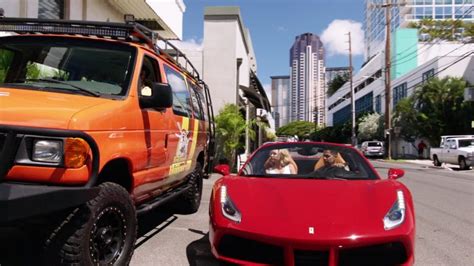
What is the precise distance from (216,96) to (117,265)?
54.4ft

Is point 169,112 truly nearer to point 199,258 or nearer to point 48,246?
point 199,258

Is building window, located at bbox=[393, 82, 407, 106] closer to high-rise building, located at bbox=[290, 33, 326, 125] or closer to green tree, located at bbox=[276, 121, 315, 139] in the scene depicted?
high-rise building, located at bbox=[290, 33, 326, 125]

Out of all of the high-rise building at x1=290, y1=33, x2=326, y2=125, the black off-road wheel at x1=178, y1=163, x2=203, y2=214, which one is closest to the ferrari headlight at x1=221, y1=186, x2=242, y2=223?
the black off-road wheel at x1=178, y1=163, x2=203, y2=214

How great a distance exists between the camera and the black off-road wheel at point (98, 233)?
3.85m

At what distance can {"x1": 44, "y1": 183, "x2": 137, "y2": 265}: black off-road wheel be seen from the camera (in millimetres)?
3848

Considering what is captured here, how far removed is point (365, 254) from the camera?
405 centimetres

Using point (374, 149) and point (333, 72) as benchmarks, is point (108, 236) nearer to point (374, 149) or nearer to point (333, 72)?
point (374, 149)

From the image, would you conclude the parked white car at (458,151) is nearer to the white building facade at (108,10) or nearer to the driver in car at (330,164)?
the white building facade at (108,10)

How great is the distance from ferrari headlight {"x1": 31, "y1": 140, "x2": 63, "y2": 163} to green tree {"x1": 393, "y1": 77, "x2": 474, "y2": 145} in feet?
124

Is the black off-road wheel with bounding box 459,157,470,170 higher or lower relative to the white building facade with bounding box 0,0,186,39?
lower

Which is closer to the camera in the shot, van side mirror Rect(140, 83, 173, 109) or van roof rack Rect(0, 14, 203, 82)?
van side mirror Rect(140, 83, 173, 109)

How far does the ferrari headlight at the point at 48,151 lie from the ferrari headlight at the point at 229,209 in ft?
4.99

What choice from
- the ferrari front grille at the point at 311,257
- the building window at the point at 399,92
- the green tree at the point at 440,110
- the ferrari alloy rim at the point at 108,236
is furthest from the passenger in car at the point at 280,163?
the building window at the point at 399,92

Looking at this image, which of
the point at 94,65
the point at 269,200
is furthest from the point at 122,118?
the point at 269,200
